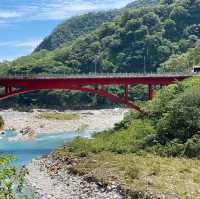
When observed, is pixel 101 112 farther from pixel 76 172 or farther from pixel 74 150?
pixel 76 172

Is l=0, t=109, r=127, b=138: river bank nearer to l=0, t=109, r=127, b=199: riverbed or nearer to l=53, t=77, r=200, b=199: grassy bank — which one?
l=0, t=109, r=127, b=199: riverbed

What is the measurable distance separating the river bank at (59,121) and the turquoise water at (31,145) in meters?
4.49

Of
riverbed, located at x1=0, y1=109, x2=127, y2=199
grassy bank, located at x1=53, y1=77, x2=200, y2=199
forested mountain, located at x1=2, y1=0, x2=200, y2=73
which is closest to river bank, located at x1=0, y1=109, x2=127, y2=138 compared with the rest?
riverbed, located at x1=0, y1=109, x2=127, y2=199

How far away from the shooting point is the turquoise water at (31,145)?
193ft

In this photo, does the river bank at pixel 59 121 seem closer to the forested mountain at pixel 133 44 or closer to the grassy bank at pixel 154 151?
the grassy bank at pixel 154 151

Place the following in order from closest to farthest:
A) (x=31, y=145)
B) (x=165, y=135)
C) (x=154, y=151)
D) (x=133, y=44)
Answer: (x=154, y=151) → (x=165, y=135) → (x=31, y=145) → (x=133, y=44)

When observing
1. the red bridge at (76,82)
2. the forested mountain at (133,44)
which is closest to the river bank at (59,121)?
the red bridge at (76,82)

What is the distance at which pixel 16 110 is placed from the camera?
121250mm

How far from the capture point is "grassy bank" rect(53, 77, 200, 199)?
3488 cm

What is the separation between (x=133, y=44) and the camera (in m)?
163

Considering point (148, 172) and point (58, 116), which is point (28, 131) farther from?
point (148, 172)

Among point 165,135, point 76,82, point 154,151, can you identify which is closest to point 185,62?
point 76,82

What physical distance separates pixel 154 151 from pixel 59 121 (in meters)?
55.6

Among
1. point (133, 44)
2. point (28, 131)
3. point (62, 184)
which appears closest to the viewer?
point (62, 184)
